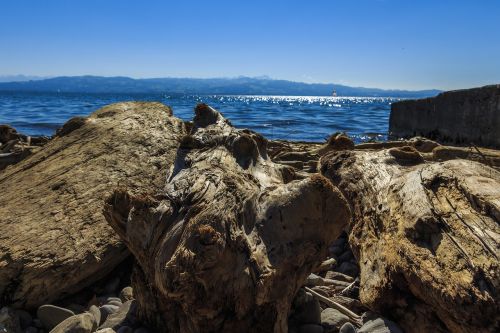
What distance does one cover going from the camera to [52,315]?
3062mm

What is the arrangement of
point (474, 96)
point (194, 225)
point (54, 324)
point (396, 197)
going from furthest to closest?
point (474, 96) → point (396, 197) → point (54, 324) → point (194, 225)

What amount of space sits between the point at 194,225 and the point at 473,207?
165 centimetres

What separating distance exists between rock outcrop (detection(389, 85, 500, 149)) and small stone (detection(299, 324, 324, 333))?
6.63m

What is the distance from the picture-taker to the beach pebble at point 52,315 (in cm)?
306

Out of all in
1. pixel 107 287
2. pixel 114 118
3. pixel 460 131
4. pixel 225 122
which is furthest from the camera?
pixel 460 131

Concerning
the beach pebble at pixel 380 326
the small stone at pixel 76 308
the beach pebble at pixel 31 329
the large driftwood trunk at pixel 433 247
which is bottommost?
the small stone at pixel 76 308

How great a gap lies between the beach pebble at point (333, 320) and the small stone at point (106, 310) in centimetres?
140

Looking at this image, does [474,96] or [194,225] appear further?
[474,96]

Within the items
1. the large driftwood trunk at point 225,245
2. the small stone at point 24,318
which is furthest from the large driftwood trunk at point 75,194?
the large driftwood trunk at point 225,245

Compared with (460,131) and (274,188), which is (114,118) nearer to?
(274,188)

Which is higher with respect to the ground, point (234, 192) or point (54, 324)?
point (234, 192)

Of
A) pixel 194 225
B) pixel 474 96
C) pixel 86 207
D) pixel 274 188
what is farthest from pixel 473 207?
pixel 474 96

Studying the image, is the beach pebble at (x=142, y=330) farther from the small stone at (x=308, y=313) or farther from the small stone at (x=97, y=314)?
the small stone at (x=308, y=313)

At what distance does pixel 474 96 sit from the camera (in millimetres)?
9047
